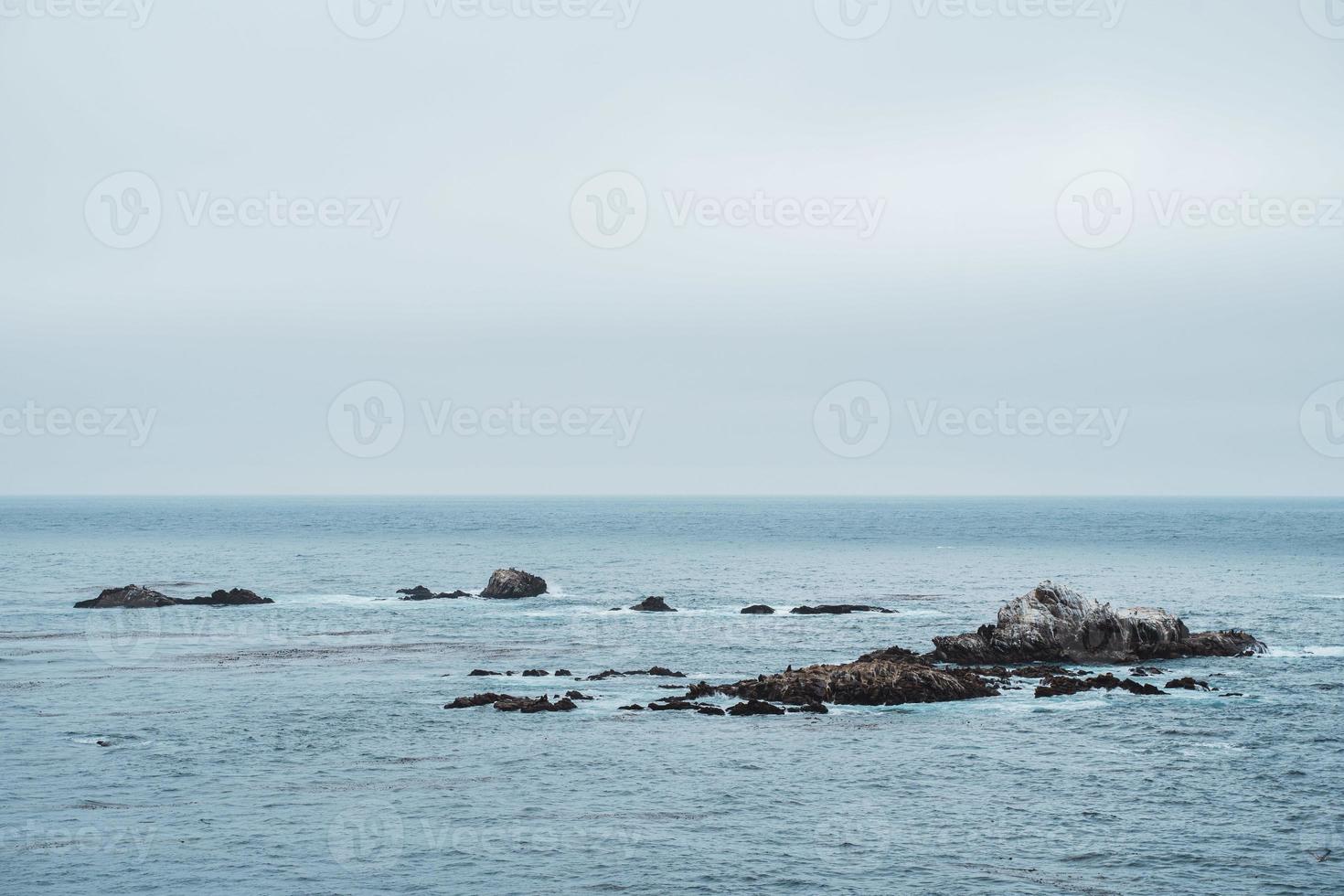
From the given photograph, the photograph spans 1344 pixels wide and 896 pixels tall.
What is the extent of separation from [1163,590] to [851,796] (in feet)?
260

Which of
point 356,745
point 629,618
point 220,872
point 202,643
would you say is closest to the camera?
point 220,872

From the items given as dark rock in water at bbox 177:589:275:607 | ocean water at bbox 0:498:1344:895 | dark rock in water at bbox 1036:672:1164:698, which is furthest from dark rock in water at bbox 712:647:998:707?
dark rock in water at bbox 177:589:275:607

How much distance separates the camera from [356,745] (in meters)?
43.5

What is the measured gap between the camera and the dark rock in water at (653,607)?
3543 inches

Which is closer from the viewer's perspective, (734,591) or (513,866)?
(513,866)

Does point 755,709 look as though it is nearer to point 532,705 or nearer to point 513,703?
point 532,705

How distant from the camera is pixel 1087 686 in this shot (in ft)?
180

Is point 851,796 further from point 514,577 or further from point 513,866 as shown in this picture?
point 514,577

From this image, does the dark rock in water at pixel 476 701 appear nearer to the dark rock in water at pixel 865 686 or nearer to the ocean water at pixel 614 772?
the ocean water at pixel 614 772

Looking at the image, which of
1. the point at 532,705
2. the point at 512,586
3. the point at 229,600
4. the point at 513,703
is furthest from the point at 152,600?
the point at 532,705

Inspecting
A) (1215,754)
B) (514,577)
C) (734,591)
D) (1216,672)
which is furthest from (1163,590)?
(1215,754)

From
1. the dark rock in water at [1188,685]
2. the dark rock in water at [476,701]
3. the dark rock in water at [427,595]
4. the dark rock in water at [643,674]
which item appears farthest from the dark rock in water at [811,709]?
the dark rock in water at [427,595]

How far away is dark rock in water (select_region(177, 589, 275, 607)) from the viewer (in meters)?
93.9

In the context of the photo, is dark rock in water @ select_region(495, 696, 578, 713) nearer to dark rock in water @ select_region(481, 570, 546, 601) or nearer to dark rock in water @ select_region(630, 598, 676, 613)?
dark rock in water @ select_region(630, 598, 676, 613)
